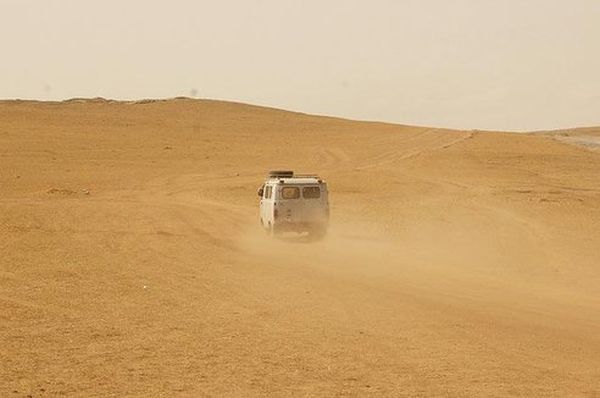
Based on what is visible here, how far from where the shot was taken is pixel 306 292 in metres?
15.0

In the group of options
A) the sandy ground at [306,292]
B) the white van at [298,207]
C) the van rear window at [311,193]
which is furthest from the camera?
the van rear window at [311,193]

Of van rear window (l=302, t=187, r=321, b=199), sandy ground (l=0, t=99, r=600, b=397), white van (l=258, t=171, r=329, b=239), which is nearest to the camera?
sandy ground (l=0, t=99, r=600, b=397)

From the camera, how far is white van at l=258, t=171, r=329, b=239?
24.0 m

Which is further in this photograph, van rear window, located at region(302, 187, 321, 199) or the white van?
van rear window, located at region(302, 187, 321, 199)

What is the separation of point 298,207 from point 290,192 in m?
0.51

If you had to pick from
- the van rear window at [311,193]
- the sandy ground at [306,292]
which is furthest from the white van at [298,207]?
the sandy ground at [306,292]

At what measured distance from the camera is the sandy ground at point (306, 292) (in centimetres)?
923

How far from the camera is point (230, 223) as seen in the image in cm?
2953

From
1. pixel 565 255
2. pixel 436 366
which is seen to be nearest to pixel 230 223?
pixel 565 255

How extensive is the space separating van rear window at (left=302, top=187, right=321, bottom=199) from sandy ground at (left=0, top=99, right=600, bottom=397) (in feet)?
5.04

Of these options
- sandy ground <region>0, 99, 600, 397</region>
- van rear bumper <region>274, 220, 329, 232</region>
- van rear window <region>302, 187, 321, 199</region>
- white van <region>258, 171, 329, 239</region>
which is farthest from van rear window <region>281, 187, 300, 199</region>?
sandy ground <region>0, 99, 600, 397</region>

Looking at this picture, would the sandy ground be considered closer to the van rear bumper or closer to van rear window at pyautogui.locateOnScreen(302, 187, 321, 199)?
the van rear bumper

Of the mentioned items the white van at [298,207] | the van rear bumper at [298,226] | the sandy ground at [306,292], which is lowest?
the sandy ground at [306,292]

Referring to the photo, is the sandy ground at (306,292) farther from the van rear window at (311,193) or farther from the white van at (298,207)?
the van rear window at (311,193)
